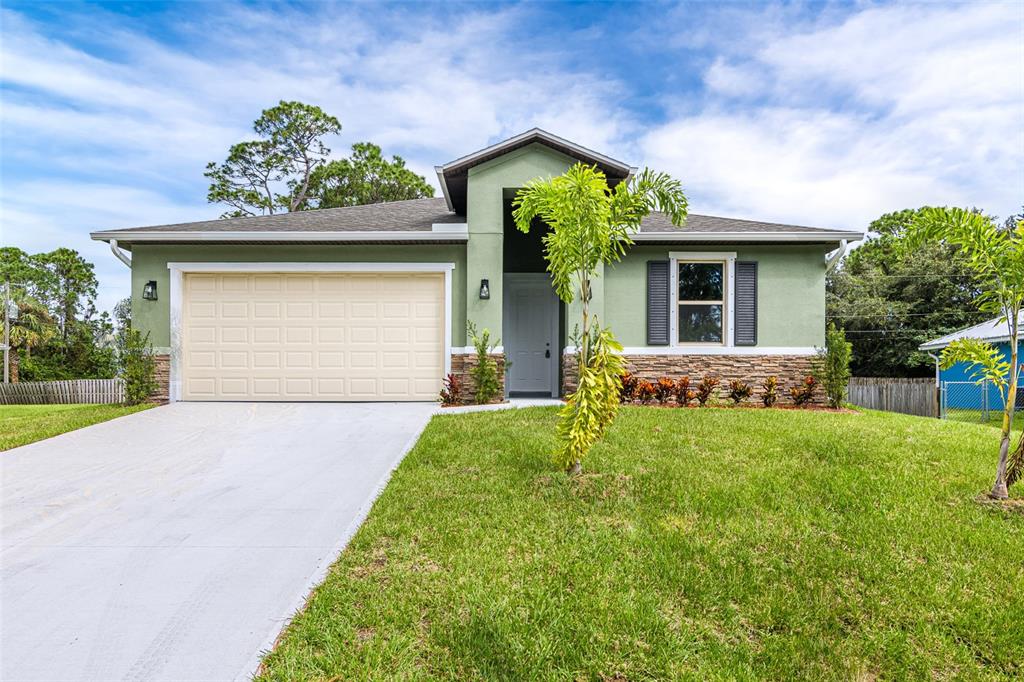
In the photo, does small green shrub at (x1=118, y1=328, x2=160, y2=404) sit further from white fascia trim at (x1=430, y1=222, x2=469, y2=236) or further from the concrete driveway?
white fascia trim at (x1=430, y1=222, x2=469, y2=236)

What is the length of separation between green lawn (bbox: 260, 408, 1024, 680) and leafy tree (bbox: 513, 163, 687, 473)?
0.50 meters

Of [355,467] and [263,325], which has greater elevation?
[263,325]

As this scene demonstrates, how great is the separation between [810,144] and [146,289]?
17015 millimetres

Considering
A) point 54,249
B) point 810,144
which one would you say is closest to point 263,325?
point 810,144

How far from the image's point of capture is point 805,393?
9453 millimetres

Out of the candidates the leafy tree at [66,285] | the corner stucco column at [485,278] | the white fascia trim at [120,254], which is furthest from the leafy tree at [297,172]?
the corner stucco column at [485,278]

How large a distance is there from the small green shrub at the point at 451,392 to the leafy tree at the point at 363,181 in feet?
56.7

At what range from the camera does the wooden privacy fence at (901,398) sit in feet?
48.5

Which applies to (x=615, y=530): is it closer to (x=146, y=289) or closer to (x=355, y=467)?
(x=355, y=467)

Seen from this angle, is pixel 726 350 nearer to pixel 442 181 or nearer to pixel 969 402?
pixel 442 181

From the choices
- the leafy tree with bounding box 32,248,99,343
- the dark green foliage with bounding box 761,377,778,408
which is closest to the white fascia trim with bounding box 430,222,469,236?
the dark green foliage with bounding box 761,377,778,408

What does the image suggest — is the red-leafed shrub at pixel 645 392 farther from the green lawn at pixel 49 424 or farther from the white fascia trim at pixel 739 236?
the green lawn at pixel 49 424

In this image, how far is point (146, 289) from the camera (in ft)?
30.8

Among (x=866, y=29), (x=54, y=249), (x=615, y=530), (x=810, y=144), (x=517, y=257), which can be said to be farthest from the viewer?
(x=54, y=249)
